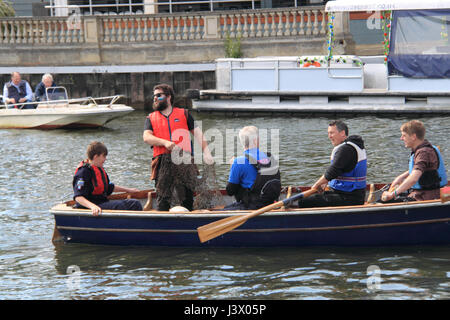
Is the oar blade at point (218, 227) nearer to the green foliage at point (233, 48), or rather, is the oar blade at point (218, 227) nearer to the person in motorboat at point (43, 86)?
the person in motorboat at point (43, 86)

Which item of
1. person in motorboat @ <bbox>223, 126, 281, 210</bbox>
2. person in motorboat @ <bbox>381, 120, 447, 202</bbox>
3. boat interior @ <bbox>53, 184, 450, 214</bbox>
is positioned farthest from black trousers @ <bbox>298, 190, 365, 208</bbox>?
person in motorboat @ <bbox>223, 126, 281, 210</bbox>

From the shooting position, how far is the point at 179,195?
8.93m

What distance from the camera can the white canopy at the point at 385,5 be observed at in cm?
1881

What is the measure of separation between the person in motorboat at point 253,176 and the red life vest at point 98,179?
4.81 ft

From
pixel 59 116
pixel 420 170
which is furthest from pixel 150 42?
pixel 420 170

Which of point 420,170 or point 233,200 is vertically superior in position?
point 420,170

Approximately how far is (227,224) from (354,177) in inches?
58.6

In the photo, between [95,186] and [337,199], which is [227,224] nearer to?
[337,199]

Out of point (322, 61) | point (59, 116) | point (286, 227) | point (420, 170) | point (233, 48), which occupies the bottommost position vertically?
point (286, 227)

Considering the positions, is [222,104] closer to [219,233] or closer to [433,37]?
[433,37]

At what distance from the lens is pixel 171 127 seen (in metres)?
8.69

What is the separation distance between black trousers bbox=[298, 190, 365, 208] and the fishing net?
1.26 m

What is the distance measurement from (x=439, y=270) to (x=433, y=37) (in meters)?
12.4

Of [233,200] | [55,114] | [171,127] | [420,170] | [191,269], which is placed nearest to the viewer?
[420,170]
